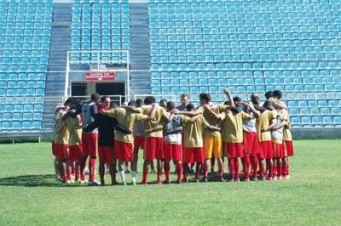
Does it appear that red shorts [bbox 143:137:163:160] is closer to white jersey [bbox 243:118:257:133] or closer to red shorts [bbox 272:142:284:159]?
white jersey [bbox 243:118:257:133]

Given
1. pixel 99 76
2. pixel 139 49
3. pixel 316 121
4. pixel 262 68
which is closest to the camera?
pixel 99 76

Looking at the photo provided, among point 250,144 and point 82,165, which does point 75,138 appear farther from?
point 250,144

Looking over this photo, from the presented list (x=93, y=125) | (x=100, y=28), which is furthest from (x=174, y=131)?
(x=100, y=28)

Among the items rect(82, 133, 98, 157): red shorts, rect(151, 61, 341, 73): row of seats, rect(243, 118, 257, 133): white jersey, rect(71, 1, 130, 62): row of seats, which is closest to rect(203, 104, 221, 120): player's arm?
rect(243, 118, 257, 133): white jersey

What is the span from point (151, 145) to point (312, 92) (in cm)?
2690

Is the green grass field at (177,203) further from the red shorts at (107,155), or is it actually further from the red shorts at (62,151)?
the red shorts at (107,155)

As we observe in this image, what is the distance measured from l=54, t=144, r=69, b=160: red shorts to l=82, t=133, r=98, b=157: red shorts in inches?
32.2

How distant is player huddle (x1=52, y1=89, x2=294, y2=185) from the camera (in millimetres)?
14703

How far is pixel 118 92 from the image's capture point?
1558 inches

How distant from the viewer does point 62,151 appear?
15898 mm

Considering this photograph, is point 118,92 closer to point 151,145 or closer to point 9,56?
point 9,56

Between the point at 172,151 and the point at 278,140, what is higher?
the point at 278,140

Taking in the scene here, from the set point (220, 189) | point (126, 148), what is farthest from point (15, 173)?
point (220, 189)

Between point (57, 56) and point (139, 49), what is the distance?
5040mm
